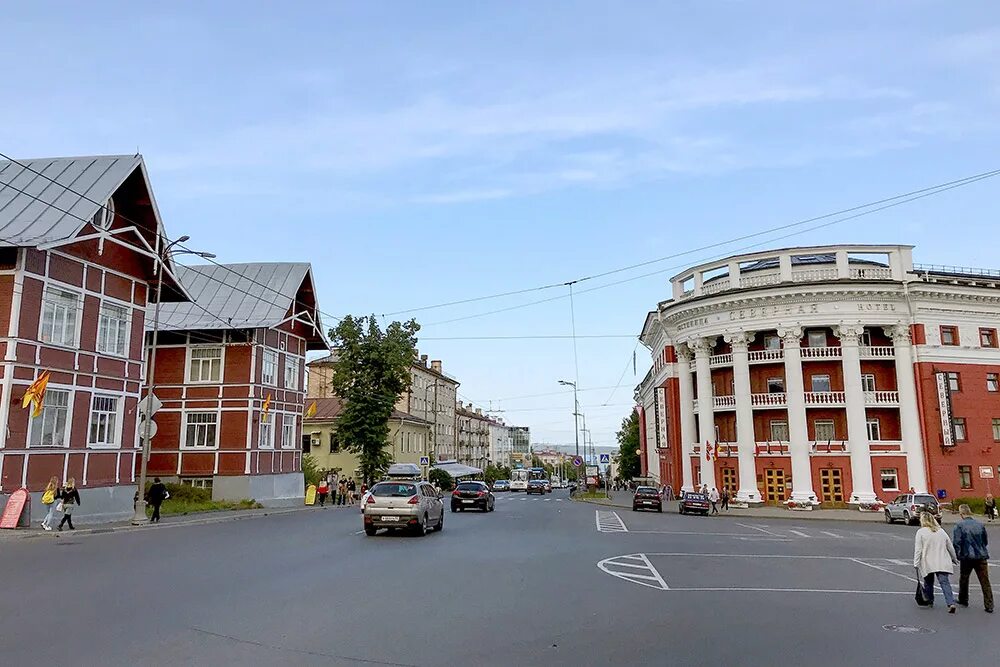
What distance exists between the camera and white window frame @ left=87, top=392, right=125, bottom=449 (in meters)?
26.5

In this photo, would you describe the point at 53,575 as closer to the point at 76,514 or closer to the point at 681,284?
the point at 76,514

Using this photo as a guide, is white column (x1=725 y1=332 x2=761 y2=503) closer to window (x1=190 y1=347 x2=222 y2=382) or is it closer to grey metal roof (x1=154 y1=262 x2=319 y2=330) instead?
grey metal roof (x1=154 y1=262 x2=319 y2=330)

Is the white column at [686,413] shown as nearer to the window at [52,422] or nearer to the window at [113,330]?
the window at [113,330]

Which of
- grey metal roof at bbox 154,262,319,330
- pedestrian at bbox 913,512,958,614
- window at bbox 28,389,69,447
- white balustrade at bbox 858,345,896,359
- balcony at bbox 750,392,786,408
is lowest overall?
pedestrian at bbox 913,512,958,614

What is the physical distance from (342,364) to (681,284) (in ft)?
83.4

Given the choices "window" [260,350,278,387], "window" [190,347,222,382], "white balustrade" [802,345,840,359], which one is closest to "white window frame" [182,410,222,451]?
"window" [190,347,222,382]

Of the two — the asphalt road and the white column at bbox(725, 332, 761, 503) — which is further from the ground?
the white column at bbox(725, 332, 761, 503)

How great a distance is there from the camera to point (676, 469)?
5519 cm

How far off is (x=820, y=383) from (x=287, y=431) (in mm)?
34349

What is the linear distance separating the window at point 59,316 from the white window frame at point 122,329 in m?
1.21

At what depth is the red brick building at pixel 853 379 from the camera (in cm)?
4403

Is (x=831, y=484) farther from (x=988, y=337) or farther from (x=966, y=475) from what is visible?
(x=988, y=337)

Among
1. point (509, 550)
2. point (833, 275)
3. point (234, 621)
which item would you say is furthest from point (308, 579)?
point (833, 275)

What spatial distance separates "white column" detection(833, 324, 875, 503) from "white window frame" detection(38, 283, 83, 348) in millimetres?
41616
